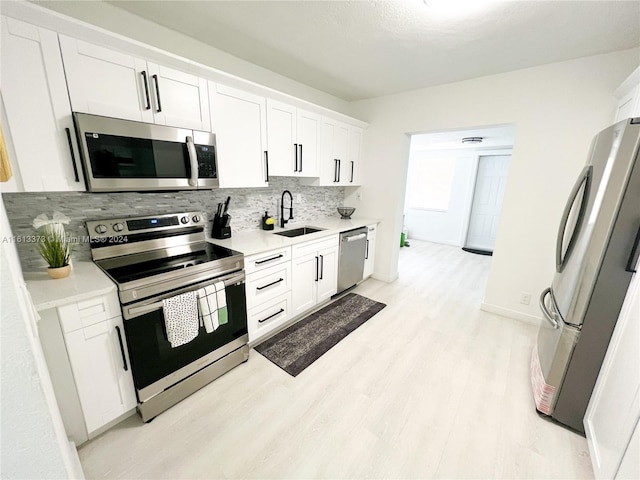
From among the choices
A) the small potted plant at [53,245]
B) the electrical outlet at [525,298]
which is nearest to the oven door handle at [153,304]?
the small potted plant at [53,245]

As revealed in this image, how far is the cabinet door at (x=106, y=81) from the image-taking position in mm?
1368

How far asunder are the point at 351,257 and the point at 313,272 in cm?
71

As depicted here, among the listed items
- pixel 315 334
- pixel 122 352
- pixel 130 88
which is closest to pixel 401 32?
pixel 130 88

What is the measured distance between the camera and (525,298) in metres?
2.77

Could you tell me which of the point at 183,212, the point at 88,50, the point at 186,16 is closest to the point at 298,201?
the point at 183,212

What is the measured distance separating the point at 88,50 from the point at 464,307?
3.93m

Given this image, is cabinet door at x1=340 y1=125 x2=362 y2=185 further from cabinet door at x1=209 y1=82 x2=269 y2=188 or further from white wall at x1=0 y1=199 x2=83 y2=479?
white wall at x1=0 y1=199 x2=83 y2=479

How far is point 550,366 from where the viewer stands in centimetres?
165

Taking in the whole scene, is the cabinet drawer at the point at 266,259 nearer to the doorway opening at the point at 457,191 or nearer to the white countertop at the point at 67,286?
the white countertop at the point at 67,286

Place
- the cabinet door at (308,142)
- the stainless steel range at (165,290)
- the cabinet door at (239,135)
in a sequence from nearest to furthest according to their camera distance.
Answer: the stainless steel range at (165,290)
the cabinet door at (239,135)
the cabinet door at (308,142)

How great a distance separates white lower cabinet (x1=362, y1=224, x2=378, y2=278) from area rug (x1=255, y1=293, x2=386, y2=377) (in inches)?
23.1

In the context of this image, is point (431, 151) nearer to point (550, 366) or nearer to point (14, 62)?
point (550, 366)

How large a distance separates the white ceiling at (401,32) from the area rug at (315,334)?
255 cm

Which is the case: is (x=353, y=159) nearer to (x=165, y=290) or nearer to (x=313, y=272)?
(x=313, y=272)
